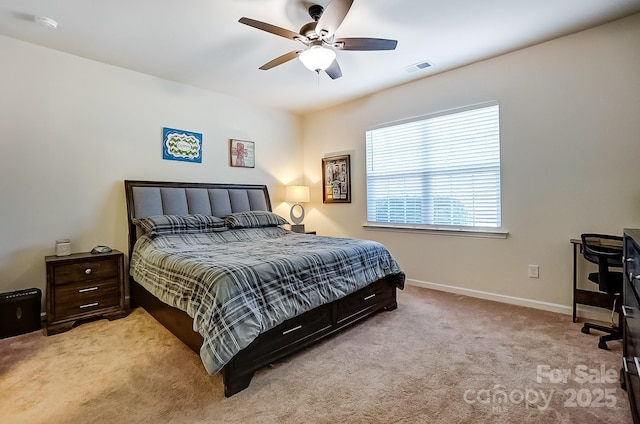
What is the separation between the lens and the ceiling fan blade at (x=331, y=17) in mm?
1898

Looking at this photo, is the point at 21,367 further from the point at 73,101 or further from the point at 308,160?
Result: the point at 308,160

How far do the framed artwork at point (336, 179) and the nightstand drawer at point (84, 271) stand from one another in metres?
2.98

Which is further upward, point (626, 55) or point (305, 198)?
point (626, 55)

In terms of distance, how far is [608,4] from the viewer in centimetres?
244

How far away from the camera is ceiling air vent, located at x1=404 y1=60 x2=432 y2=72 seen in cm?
345

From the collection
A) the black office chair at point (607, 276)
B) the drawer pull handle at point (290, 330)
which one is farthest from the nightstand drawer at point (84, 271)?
the black office chair at point (607, 276)

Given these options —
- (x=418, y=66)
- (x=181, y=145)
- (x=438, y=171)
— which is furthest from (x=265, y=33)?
(x=438, y=171)

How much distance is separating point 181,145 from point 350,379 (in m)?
3.36

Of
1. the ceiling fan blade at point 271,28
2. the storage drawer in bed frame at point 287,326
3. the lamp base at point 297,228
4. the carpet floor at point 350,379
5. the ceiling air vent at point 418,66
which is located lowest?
the carpet floor at point 350,379

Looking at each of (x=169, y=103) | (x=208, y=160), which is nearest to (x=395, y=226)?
(x=208, y=160)

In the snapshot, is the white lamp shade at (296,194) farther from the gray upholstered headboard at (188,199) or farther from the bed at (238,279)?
the bed at (238,279)

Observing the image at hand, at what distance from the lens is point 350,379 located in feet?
6.41

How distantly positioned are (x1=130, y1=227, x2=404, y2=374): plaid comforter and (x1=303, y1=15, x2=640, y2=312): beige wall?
1.09 m

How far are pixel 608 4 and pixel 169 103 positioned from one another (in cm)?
434
